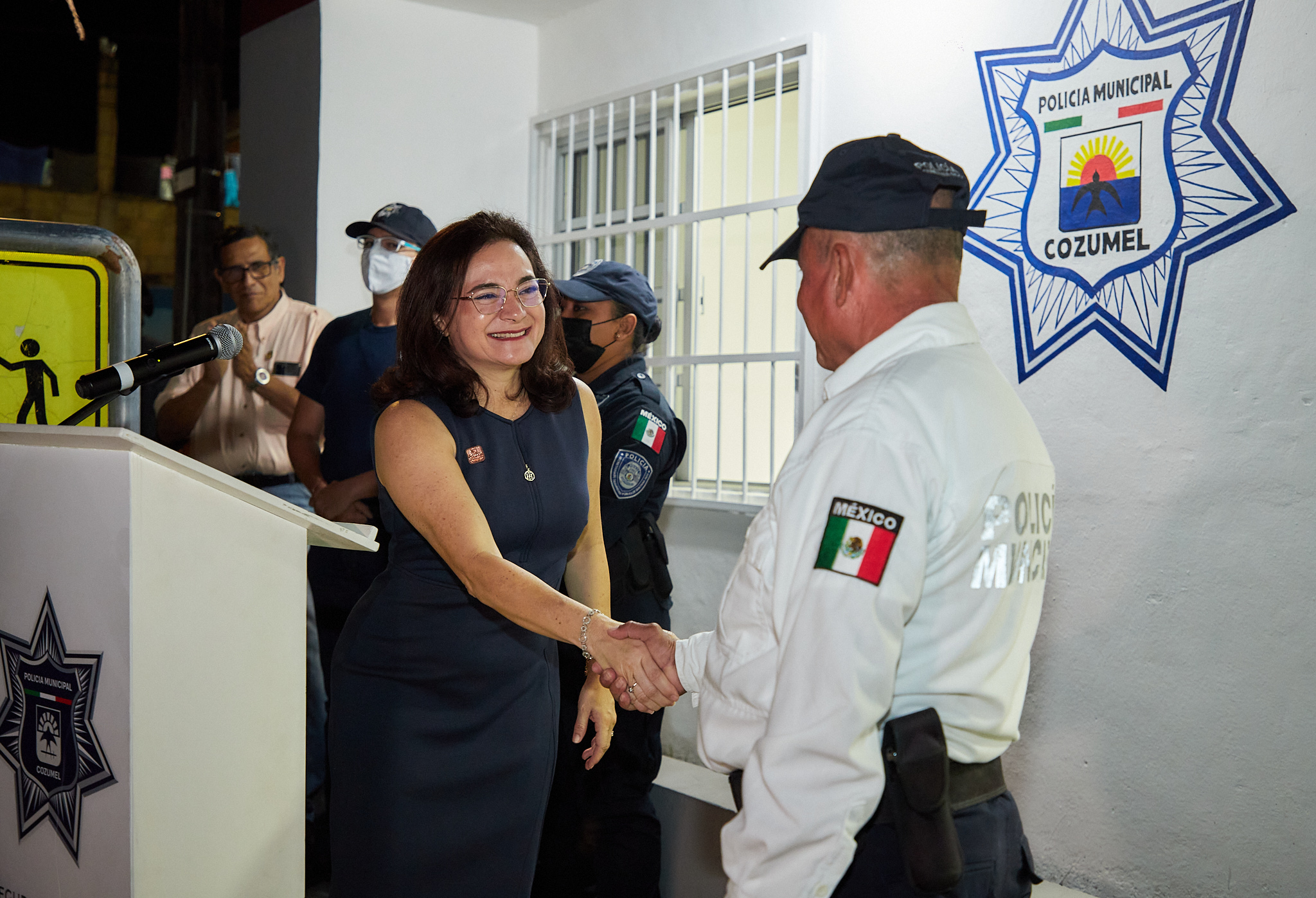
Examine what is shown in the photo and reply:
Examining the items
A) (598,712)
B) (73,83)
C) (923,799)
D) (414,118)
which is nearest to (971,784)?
(923,799)

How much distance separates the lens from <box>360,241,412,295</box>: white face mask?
138 inches

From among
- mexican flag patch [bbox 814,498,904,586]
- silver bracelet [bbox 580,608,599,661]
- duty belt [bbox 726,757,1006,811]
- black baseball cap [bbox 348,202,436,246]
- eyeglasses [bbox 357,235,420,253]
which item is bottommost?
duty belt [bbox 726,757,1006,811]

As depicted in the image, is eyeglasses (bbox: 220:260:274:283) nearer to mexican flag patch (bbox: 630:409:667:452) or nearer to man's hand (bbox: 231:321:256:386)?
man's hand (bbox: 231:321:256:386)

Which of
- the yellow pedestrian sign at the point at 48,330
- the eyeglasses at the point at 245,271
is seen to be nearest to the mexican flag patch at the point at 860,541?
the yellow pedestrian sign at the point at 48,330

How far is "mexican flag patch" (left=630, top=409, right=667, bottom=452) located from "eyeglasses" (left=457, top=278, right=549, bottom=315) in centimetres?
81

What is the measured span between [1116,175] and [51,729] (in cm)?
269

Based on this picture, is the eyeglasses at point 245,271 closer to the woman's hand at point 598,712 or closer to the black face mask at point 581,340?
the black face mask at point 581,340

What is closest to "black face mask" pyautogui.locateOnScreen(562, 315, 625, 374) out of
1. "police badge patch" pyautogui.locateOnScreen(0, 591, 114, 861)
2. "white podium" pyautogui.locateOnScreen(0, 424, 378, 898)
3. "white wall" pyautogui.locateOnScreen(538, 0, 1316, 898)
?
"white wall" pyautogui.locateOnScreen(538, 0, 1316, 898)

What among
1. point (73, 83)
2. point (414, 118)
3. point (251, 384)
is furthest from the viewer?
point (73, 83)

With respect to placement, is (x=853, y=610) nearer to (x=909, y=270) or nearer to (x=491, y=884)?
(x=909, y=270)

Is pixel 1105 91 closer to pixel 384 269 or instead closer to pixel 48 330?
pixel 384 269

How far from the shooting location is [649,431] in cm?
276

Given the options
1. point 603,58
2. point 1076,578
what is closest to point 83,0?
point 603,58

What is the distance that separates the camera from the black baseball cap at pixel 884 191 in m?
1.25
